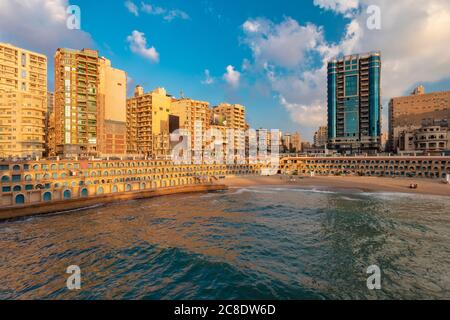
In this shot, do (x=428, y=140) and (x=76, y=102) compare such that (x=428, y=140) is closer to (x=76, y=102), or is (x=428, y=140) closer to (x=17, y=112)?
(x=76, y=102)

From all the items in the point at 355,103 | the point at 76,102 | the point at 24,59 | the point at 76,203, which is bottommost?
the point at 76,203

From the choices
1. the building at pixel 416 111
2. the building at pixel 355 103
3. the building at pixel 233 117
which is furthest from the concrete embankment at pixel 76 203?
the building at pixel 416 111

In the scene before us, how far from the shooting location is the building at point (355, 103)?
4968 inches

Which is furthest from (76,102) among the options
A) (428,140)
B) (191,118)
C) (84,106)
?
(428,140)

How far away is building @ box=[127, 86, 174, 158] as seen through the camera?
393ft

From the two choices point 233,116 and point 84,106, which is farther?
point 233,116

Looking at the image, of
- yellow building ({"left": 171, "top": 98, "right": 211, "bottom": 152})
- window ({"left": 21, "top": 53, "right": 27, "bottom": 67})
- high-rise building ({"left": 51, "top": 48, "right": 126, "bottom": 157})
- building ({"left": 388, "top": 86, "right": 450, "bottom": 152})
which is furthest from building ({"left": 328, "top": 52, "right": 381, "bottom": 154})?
window ({"left": 21, "top": 53, "right": 27, "bottom": 67})

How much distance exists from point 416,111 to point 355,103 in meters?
52.8

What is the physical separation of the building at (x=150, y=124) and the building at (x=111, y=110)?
17.1m

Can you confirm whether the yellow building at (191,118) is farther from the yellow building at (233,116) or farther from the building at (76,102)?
the building at (76,102)

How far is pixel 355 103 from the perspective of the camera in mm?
131625

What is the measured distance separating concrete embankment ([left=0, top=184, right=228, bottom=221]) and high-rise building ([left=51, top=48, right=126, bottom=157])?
40498mm

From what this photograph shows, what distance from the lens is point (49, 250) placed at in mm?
26953
